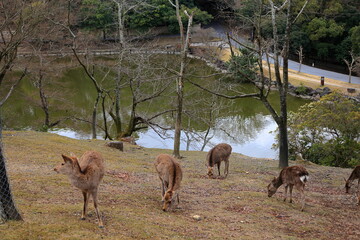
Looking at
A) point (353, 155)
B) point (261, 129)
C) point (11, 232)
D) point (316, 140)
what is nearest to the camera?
point (11, 232)

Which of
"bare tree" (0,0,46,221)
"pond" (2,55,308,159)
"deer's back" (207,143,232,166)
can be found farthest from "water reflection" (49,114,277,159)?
"deer's back" (207,143,232,166)

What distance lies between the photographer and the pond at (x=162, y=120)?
98.0 feet

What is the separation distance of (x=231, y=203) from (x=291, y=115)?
16.6m

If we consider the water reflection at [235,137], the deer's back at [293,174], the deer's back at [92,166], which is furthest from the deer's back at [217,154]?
the water reflection at [235,137]

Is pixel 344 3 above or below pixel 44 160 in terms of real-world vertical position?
above

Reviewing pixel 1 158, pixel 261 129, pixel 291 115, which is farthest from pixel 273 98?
pixel 1 158

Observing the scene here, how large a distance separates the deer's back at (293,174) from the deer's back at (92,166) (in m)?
5.83

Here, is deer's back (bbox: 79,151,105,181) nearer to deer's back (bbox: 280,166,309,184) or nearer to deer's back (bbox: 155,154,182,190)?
deer's back (bbox: 155,154,182,190)

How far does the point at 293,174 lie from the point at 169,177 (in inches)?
151

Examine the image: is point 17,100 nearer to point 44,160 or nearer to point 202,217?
point 44,160

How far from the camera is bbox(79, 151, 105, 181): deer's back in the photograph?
8164 millimetres

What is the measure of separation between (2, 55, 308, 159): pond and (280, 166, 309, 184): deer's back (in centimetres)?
1519

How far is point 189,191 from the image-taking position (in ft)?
41.0

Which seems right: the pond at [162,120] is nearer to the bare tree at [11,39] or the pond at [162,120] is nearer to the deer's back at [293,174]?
the bare tree at [11,39]
